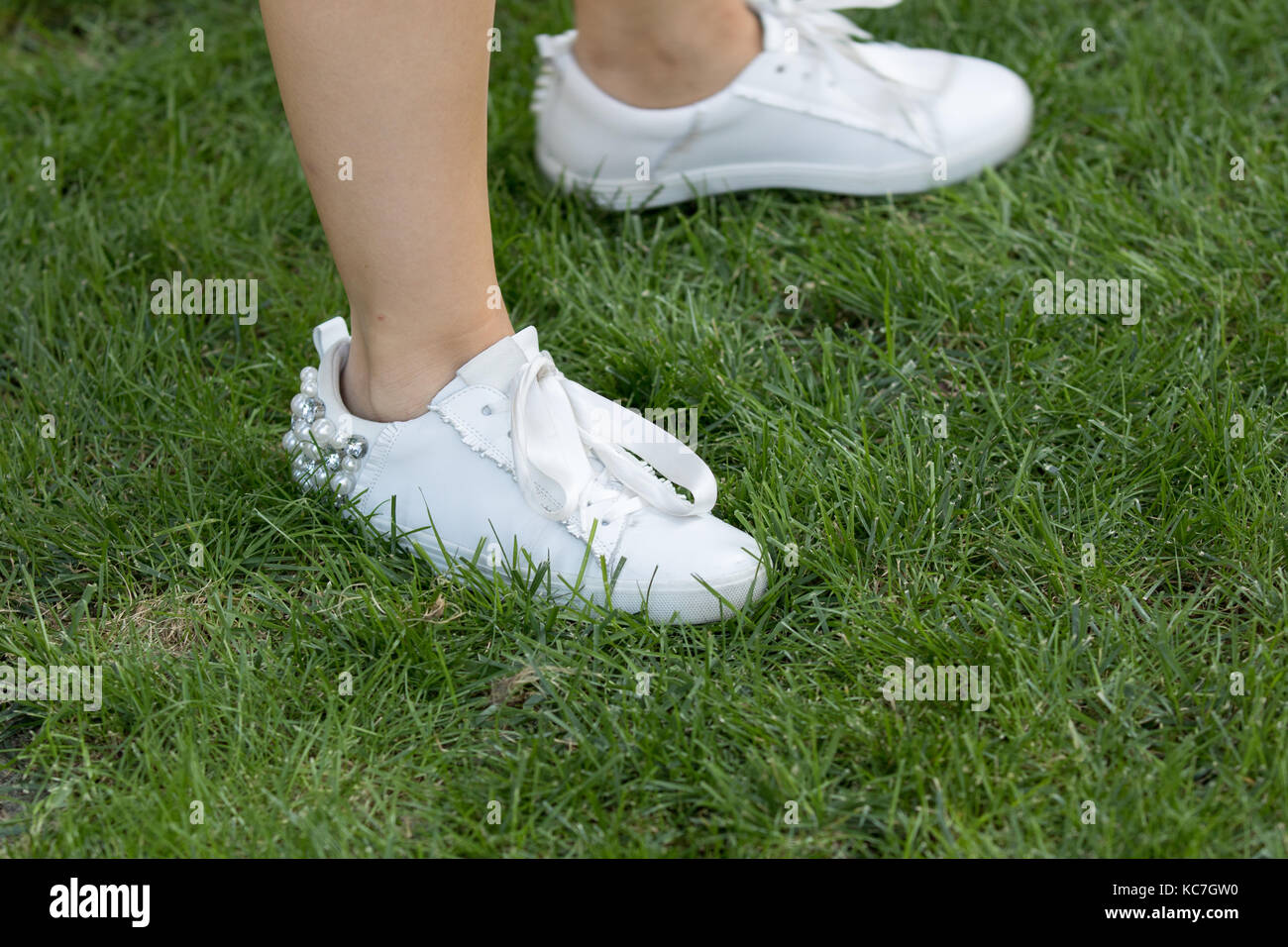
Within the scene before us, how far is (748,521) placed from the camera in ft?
4.87

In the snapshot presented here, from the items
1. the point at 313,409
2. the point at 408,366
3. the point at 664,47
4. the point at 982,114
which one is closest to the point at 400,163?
the point at 408,366

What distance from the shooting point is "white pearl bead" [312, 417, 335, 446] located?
144cm

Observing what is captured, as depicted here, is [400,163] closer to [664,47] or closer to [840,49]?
[664,47]

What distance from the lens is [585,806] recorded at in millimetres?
1210

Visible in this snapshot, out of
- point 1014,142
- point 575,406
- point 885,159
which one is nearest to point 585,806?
point 575,406

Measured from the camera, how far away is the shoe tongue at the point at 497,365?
4.57ft

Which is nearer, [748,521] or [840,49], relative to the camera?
[748,521]

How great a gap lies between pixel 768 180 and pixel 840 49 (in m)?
0.24
